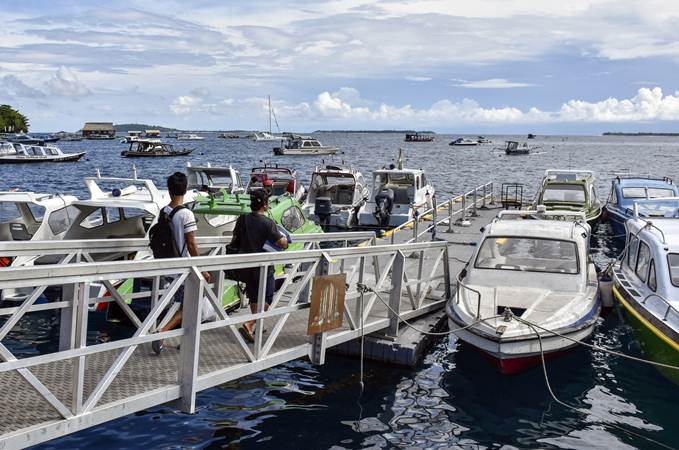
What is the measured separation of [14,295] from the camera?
441 inches

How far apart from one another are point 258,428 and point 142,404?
103 inches

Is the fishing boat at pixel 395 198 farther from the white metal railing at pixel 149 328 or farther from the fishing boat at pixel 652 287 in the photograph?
the white metal railing at pixel 149 328

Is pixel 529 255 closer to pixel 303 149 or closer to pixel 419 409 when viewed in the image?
pixel 419 409

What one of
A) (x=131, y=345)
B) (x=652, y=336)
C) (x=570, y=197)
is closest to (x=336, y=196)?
(x=570, y=197)

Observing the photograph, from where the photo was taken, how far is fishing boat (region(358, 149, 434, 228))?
2320cm

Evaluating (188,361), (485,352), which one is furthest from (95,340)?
(485,352)

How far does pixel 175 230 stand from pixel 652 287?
25.2ft

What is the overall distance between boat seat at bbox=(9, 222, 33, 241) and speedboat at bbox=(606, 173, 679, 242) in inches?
700

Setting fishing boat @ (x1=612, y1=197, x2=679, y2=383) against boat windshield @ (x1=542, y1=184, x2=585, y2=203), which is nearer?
fishing boat @ (x1=612, y1=197, x2=679, y2=383)

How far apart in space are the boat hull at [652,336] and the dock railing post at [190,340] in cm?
636

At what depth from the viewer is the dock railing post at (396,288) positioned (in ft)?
31.7

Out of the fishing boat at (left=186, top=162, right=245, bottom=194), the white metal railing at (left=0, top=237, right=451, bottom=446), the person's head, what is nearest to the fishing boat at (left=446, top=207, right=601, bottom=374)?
the white metal railing at (left=0, top=237, right=451, bottom=446)

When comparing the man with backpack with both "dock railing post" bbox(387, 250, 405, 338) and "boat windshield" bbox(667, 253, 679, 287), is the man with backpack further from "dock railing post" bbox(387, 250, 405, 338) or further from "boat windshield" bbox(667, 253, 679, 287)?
"boat windshield" bbox(667, 253, 679, 287)

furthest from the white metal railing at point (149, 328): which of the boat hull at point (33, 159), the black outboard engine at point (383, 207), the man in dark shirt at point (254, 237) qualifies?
the boat hull at point (33, 159)
